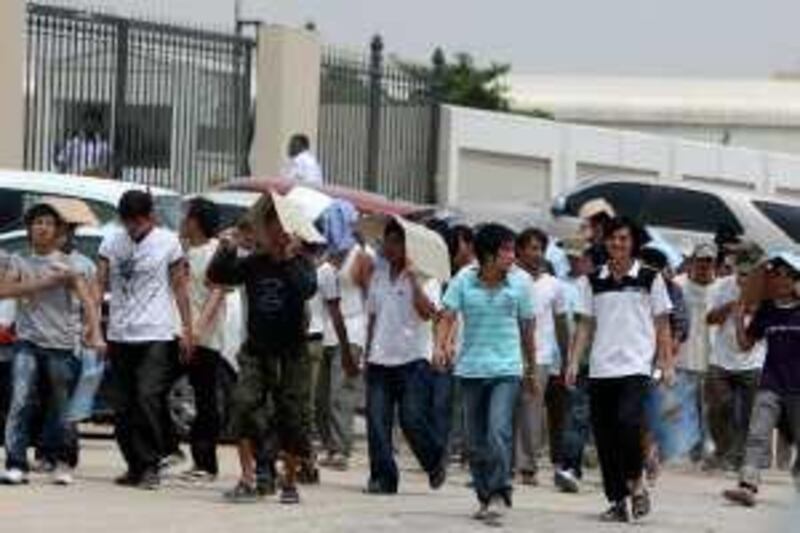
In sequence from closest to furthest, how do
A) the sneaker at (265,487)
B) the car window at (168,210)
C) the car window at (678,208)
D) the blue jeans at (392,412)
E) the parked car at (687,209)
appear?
the sneaker at (265,487) < the blue jeans at (392,412) < the car window at (168,210) < the parked car at (687,209) < the car window at (678,208)

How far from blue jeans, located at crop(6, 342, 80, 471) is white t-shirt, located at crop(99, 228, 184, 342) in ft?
1.18

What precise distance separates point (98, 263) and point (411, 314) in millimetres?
1959

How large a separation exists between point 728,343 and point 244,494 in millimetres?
5753

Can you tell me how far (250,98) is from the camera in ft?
90.1

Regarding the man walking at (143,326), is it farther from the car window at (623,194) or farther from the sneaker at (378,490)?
the car window at (623,194)

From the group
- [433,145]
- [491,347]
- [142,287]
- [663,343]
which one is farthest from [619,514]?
[433,145]

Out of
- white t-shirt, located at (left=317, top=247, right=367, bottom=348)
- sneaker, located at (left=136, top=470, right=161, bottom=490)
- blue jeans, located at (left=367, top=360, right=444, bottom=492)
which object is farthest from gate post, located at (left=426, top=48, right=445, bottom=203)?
sneaker, located at (left=136, top=470, right=161, bottom=490)

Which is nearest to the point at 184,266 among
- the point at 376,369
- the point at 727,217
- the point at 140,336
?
the point at 140,336

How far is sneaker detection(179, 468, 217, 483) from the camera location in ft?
44.0

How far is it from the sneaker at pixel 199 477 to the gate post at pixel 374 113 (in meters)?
16.5

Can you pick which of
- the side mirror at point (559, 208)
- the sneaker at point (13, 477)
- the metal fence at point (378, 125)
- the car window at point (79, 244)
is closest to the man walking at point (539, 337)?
the car window at point (79, 244)

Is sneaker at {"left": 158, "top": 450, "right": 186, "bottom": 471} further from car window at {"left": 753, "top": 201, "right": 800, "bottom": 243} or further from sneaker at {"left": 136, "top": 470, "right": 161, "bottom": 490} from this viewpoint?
car window at {"left": 753, "top": 201, "right": 800, "bottom": 243}

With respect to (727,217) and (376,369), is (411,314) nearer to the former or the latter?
(376,369)

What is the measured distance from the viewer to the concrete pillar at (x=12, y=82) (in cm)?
2266
